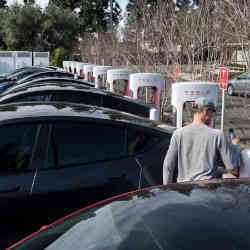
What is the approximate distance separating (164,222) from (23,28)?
159 feet

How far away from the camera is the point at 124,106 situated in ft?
24.9

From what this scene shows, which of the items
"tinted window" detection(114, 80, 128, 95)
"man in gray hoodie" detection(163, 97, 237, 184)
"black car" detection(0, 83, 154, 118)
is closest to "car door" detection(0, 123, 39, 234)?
"man in gray hoodie" detection(163, 97, 237, 184)

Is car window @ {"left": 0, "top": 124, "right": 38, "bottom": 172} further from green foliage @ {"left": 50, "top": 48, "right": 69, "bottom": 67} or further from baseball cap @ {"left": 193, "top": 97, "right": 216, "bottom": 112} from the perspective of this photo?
green foliage @ {"left": 50, "top": 48, "right": 69, "bottom": 67}

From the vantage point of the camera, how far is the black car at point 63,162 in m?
3.77

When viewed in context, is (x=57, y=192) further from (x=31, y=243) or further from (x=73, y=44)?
(x=73, y=44)

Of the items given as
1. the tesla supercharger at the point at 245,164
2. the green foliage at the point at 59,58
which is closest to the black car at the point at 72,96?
the tesla supercharger at the point at 245,164

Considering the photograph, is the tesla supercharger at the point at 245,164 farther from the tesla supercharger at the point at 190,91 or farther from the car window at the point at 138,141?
the tesla supercharger at the point at 190,91

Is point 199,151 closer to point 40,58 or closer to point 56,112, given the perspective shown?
point 56,112

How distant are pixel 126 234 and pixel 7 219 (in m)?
2.09

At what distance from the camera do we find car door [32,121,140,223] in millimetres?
3842

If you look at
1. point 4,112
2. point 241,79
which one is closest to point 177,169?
point 4,112

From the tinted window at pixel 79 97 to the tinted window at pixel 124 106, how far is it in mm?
169

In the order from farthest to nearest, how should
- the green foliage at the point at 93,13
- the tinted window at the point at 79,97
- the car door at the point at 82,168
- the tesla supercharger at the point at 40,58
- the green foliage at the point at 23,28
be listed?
the green foliage at the point at 93,13 < the green foliage at the point at 23,28 < the tesla supercharger at the point at 40,58 < the tinted window at the point at 79,97 < the car door at the point at 82,168

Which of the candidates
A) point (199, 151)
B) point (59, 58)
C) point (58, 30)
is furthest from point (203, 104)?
point (58, 30)
